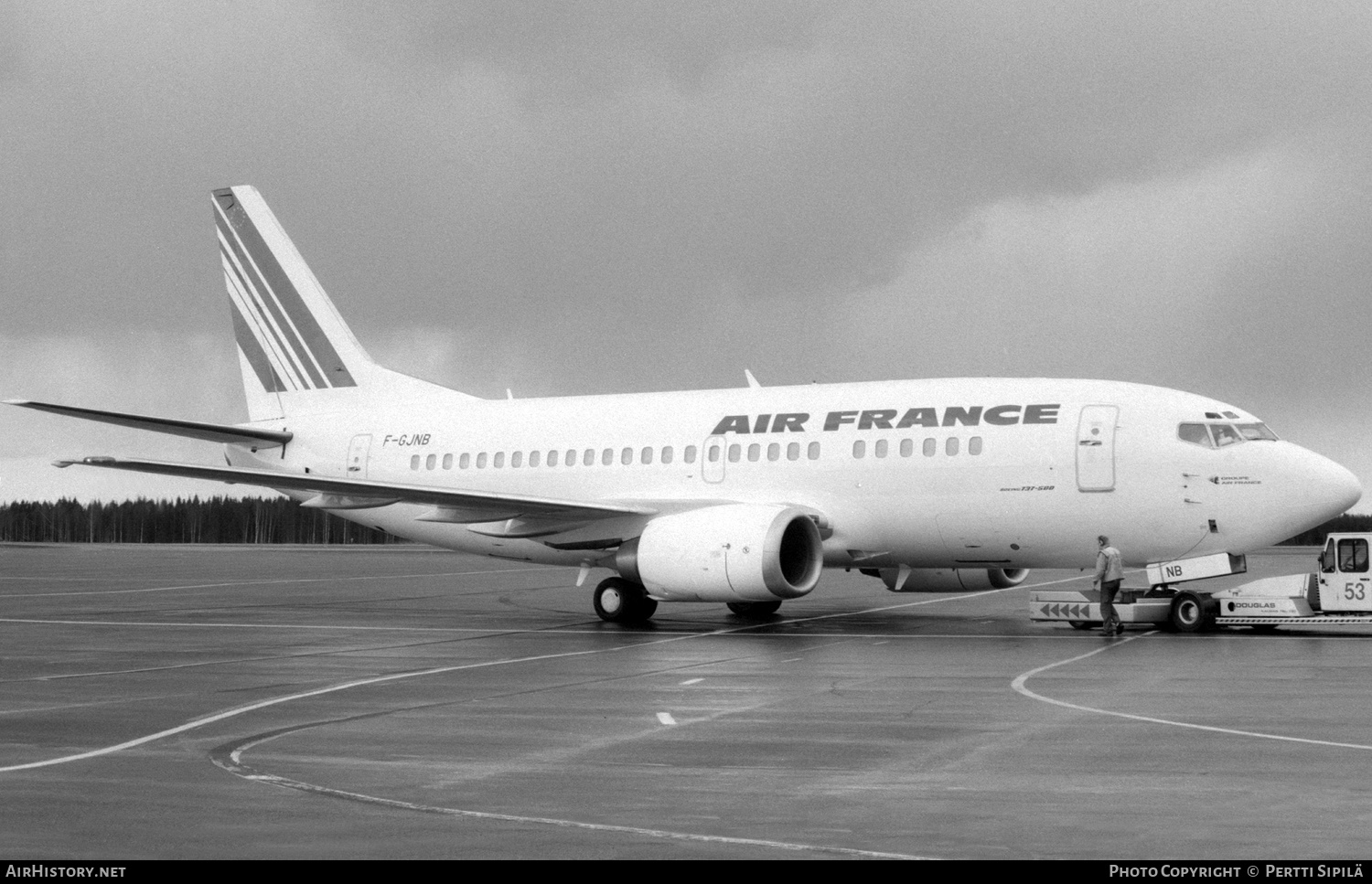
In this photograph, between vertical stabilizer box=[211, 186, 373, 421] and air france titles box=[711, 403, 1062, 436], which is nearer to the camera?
air france titles box=[711, 403, 1062, 436]

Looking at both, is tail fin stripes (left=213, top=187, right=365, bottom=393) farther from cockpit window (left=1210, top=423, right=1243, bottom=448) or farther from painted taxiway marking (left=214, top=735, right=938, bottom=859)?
painted taxiway marking (left=214, top=735, right=938, bottom=859)

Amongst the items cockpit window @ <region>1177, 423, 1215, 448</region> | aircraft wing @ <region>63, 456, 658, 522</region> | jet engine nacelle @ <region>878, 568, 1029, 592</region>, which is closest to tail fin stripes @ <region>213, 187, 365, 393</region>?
aircraft wing @ <region>63, 456, 658, 522</region>

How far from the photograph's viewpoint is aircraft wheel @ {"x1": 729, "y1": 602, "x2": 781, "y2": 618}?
2988 cm

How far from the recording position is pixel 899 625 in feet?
88.8

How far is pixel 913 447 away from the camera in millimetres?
26609

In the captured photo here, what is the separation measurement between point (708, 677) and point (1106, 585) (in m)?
8.83

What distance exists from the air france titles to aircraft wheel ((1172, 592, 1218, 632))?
3.51 m

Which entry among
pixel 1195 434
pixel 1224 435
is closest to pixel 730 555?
pixel 1195 434

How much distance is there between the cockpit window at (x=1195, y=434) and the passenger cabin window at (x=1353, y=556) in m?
2.50

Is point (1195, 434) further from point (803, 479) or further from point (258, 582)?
point (258, 582)

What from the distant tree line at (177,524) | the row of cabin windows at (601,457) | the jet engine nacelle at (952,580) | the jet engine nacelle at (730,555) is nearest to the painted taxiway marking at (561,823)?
the jet engine nacelle at (730,555)
